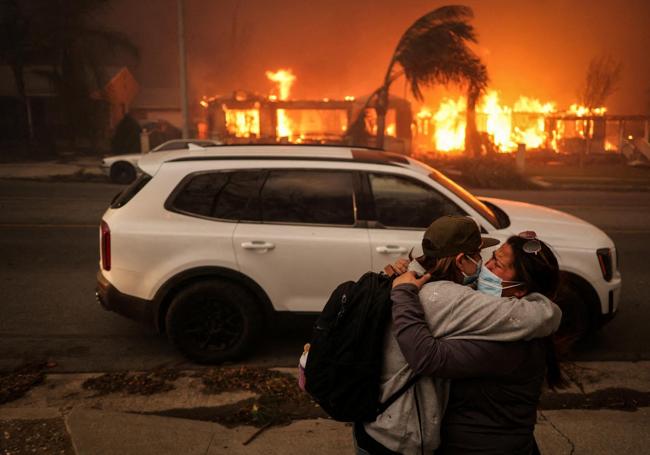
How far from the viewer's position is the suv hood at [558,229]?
5.29 meters

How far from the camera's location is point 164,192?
5.38 metres

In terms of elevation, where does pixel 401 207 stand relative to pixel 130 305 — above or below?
above

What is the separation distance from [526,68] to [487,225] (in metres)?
67.6

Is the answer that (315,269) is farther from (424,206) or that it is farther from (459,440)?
(459,440)

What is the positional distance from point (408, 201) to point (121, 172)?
14693 mm

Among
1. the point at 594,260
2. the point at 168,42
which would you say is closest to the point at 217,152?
the point at 594,260

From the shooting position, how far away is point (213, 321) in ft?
17.3

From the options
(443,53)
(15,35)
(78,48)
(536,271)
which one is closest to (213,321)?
(536,271)

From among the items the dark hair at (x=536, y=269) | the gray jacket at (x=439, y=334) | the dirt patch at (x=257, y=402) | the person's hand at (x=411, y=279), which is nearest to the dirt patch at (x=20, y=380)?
the dirt patch at (x=257, y=402)

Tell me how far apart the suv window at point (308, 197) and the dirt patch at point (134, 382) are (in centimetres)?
151

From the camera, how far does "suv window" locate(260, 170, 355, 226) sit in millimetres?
5281

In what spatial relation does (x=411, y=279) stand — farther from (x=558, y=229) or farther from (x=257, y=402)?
(x=558, y=229)

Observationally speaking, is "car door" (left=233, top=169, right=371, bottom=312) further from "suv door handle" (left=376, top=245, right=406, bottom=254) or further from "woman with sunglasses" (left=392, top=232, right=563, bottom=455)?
"woman with sunglasses" (left=392, top=232, right=563, bottom=455)

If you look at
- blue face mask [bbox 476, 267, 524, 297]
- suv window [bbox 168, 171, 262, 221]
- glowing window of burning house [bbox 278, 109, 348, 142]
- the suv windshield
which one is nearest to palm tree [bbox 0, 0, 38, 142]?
glowing window of burning house [bbox 278, 109, 348, 142]
